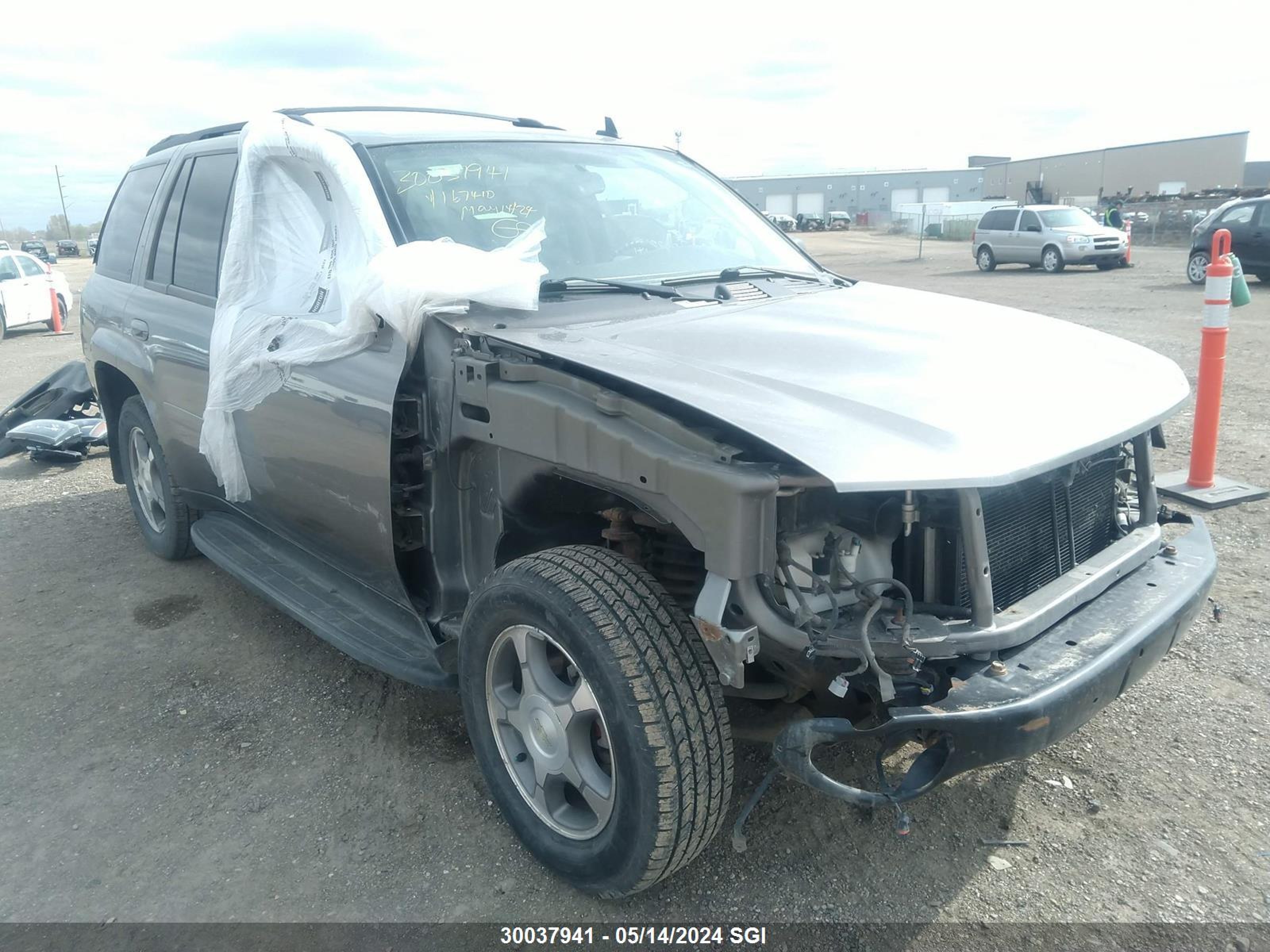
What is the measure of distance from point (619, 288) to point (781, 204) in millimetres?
83978

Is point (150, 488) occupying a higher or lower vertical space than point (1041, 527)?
lower

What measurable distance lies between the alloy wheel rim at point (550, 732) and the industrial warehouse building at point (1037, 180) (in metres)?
41.1

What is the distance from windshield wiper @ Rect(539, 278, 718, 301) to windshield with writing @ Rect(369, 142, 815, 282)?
55 mm

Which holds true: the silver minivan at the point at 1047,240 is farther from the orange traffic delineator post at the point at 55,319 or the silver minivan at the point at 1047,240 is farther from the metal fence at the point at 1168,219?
the orange traffic delineator post at the point at 55,319

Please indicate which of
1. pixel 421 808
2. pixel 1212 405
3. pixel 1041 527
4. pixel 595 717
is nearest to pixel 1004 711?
pixel 1041 527

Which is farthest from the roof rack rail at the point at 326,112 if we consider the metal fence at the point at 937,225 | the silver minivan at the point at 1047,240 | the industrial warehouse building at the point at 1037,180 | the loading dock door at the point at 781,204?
the loading dock door at the point at 781,204

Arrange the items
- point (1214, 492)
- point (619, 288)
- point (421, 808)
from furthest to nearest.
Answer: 1. point (1214, 492)
2. point (619, 288)
3. point (421, 808)

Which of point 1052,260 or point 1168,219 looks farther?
point 1168,219

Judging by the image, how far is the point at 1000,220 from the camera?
80.1ft

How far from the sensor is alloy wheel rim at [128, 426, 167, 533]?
16.3 ft

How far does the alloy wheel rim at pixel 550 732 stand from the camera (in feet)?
8.19

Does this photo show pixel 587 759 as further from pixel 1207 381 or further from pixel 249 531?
pixel 1207 381

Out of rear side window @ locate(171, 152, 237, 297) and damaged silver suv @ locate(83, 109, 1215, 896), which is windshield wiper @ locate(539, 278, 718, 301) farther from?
rear side window @ locate(171, 152, 237, 297)

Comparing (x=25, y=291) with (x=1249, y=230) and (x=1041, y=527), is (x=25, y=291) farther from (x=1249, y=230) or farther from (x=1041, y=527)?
(x=1249, y=230)
